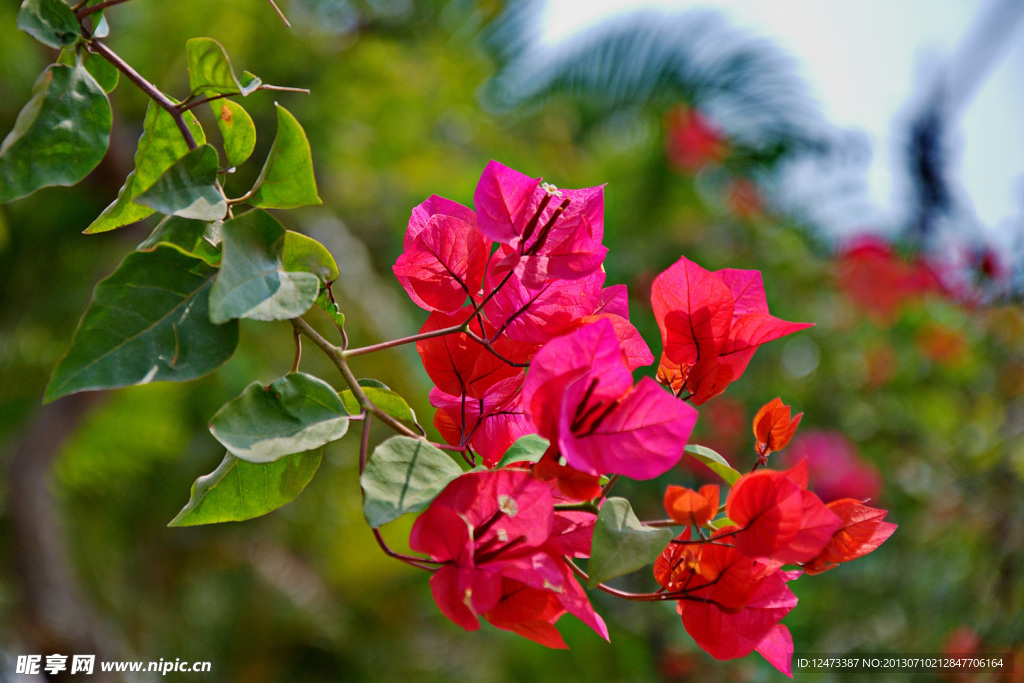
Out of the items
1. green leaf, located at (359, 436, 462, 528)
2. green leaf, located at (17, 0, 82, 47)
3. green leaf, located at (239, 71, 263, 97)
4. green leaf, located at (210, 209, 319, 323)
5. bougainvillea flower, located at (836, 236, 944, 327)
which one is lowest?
bougainvillea flower, located at (836, 236, 944, 327)

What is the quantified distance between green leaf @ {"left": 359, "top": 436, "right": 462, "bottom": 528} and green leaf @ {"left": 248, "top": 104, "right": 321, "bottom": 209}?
10 centimetres

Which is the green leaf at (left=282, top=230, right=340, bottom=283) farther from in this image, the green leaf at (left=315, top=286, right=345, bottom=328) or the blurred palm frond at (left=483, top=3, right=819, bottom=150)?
the blurred palm frond at (left=483, top=3, right=819, bottom=150)

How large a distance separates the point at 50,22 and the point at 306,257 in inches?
4.8

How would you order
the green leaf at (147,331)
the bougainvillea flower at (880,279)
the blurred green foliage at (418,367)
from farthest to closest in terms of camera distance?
the bougainvillea flower at (880,279), the blurred green foliage at (418,367), the green leaf at (147,331)

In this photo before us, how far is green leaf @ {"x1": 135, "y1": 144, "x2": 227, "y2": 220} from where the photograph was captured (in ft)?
0.74

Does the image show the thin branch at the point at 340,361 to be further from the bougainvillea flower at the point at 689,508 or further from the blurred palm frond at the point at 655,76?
the blurred palm frond at the point at 655,76

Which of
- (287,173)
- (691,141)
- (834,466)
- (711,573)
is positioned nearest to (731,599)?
(711,573)

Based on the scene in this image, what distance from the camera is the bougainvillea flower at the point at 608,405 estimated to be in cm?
22

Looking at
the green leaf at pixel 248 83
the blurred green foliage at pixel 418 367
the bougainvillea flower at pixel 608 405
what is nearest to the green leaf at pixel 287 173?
the green leaf at pixel 248 83

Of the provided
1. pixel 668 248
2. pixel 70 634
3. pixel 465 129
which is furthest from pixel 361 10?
pixel 70 634

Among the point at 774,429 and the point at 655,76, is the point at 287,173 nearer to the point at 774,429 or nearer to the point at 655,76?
the point at 774,429

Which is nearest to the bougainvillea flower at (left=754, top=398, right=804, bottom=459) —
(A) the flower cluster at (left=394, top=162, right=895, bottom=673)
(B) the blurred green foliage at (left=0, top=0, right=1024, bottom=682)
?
(A) the flower cluster at (left=394, top=162, right=895, bottom=673)

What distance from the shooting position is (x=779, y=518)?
0.74 ft

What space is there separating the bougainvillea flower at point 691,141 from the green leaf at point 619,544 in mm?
1650
